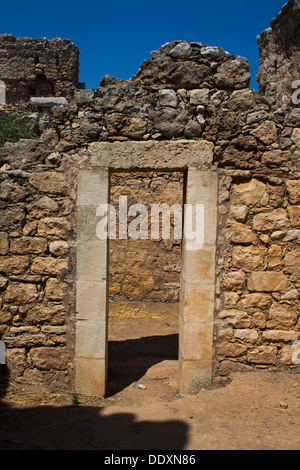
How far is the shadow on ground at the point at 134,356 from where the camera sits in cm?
412

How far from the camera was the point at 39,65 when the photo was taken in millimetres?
12578

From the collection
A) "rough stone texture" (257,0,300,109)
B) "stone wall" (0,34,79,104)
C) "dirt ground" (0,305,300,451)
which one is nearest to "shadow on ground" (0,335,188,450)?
"dirt ground" (0,305,300,451)

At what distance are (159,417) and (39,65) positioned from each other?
41.9 feet

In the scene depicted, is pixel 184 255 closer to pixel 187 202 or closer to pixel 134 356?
pixel 187 202

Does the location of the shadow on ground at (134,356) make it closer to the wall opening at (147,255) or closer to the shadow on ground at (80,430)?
the shadow on ground at (80,430)

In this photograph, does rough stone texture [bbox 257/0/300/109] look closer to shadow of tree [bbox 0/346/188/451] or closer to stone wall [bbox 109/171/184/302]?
stone wall [bbox 109/171/184/302]

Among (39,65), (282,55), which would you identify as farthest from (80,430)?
(39,65)

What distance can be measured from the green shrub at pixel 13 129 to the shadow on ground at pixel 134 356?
6.28 metres

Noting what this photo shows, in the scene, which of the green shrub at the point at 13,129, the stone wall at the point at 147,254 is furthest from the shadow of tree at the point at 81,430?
the green shrub at the point at 13,129

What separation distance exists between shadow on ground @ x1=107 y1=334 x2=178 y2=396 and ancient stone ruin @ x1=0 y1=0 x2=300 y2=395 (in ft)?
1.84

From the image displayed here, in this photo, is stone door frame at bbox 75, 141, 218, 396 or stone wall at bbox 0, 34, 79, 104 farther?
stone wall at bbox 0, 34, 79, 104

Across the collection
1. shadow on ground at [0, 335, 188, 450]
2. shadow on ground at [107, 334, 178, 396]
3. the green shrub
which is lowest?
shadow on ground at [107, 334, 178, 396]

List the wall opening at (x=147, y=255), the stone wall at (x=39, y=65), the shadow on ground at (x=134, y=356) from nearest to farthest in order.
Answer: the shadow on ground at (x=134, y=356) → the wall opening at (x=147, y=255) → the stone wall at (x=39, y=65)

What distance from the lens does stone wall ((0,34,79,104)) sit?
12414mm
